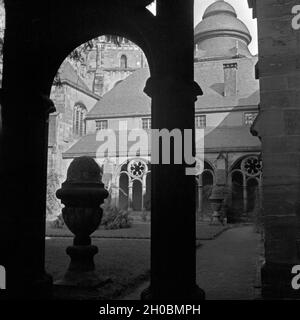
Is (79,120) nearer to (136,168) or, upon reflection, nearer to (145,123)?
(145,123)

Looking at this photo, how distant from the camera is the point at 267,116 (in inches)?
189

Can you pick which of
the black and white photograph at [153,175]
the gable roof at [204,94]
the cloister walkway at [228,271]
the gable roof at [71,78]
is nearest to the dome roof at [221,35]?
the gable roof at [204,94]

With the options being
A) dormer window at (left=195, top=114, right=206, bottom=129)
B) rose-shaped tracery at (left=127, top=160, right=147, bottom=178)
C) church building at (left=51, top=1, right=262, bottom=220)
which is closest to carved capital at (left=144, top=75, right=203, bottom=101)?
church building at (left=51, top=1, right=262, bottom=220)

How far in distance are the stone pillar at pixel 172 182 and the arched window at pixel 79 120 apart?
29441 mm

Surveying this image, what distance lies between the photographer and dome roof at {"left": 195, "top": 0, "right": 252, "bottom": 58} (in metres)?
40.7

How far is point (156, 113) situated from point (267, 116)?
2017 millimetres

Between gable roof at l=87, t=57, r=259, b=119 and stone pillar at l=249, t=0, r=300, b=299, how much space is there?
2546cm

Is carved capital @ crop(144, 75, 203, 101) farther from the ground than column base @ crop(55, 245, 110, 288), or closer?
farther from the ground

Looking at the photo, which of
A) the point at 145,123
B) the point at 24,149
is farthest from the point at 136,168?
the point at 24,149

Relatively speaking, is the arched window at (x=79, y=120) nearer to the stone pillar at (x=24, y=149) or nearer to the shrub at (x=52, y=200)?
the shrub at (x=52, y=200)

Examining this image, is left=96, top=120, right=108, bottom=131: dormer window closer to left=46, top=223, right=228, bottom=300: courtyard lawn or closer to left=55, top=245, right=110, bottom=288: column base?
left=46, top=223, right=228, bottom=300: courtyard lawn

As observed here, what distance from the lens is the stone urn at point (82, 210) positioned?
5.43 metres

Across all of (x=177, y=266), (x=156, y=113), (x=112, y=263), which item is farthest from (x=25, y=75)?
(x=112, y=263)
